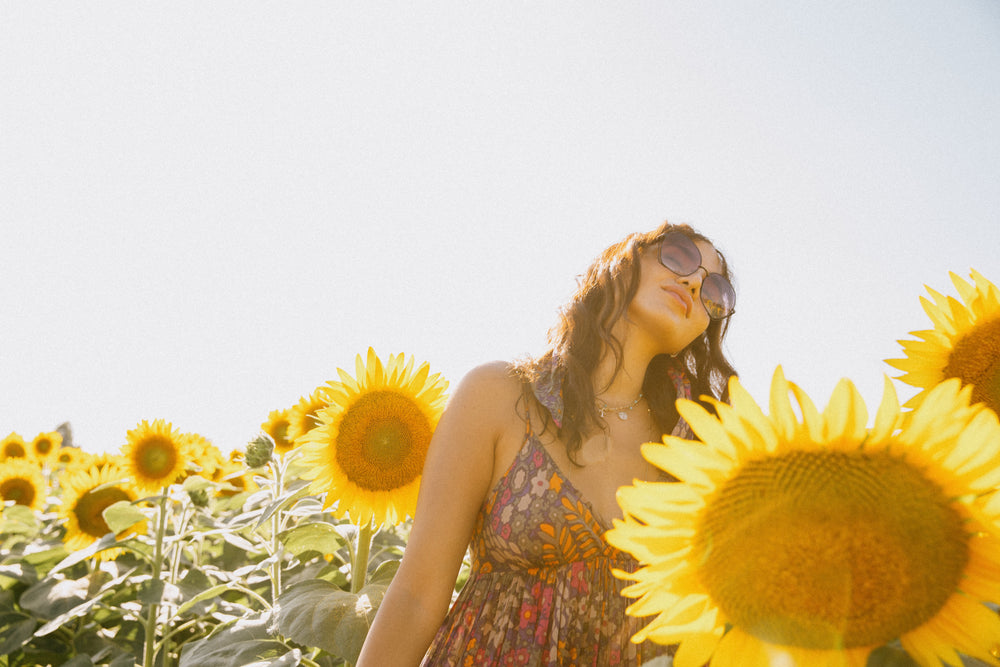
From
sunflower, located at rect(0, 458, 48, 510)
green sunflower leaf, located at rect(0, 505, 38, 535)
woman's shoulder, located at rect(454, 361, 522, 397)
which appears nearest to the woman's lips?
woman's shoulder, located at rect(454, 361, 522, 397)

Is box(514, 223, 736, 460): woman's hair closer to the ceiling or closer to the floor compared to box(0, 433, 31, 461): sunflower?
closer to the floor

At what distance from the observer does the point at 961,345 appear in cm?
108

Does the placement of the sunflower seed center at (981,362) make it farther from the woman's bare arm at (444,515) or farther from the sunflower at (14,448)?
the sunflower at (14,448)

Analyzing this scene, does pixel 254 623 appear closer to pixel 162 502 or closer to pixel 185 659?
pixel 185 659

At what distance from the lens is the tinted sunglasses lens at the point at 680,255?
235cm

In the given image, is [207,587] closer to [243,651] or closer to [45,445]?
[243,651]

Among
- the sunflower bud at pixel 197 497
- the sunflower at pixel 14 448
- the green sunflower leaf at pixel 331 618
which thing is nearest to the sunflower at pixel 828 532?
the green sunflower leaf at pixel 331 618

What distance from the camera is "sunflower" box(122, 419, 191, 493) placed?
186 inches

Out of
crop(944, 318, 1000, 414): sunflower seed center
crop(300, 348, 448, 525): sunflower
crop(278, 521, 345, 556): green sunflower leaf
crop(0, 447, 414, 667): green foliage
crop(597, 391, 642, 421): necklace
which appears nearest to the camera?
crop(944, 318, 1000, 414): sunflower seed center

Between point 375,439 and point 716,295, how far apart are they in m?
1.43

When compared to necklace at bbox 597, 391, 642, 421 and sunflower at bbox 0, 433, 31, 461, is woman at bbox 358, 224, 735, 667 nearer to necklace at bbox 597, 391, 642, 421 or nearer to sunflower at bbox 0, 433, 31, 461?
necklace at bbox 597, 391, 642, 421

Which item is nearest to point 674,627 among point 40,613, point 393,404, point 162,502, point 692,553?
point 692,553

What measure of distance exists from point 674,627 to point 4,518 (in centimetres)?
615

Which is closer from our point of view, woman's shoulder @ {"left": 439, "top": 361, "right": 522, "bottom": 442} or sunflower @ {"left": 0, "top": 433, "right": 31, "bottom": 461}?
woman's shoulder @ {"left": 439, "top": 361, "right": 522, "bottom": 442}
